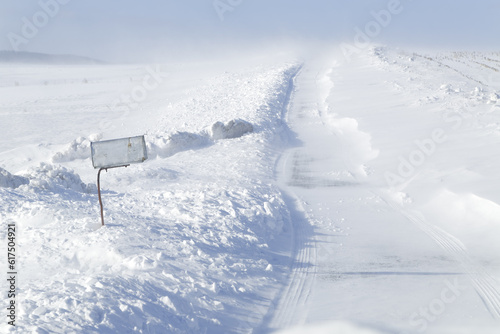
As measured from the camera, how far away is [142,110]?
1166 inches

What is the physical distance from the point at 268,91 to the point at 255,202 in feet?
62.4

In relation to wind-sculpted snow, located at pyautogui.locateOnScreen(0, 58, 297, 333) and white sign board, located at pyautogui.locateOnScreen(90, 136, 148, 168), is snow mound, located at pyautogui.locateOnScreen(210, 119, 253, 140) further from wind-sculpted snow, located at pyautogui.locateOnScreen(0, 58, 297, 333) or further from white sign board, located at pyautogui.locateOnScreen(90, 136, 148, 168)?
white sign board, located at pyautogui.locateOnScreen(90, 136, 148, 168)

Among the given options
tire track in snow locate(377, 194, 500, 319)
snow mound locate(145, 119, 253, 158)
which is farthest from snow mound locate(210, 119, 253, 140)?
tire track in snow locate(377, 194, 500, 319)

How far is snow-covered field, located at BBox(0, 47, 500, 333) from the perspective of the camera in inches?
260

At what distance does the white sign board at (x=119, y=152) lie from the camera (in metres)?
8.38

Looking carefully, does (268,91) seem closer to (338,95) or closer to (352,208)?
(338,95)

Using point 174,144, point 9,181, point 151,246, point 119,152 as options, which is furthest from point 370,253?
point 174,144

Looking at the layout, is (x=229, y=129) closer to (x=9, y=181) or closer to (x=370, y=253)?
(x=9, y=181)

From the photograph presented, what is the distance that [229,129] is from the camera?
62.6 ft

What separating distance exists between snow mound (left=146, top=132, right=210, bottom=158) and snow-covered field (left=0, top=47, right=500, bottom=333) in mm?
52

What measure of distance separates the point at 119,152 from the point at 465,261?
6.48m

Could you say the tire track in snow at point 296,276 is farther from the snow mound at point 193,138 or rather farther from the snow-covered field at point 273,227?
the snow mound at point 193,138

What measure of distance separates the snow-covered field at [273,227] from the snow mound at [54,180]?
0.05 metres

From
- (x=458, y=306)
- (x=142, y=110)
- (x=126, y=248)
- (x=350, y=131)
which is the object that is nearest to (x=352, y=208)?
(x=458, y=306)
